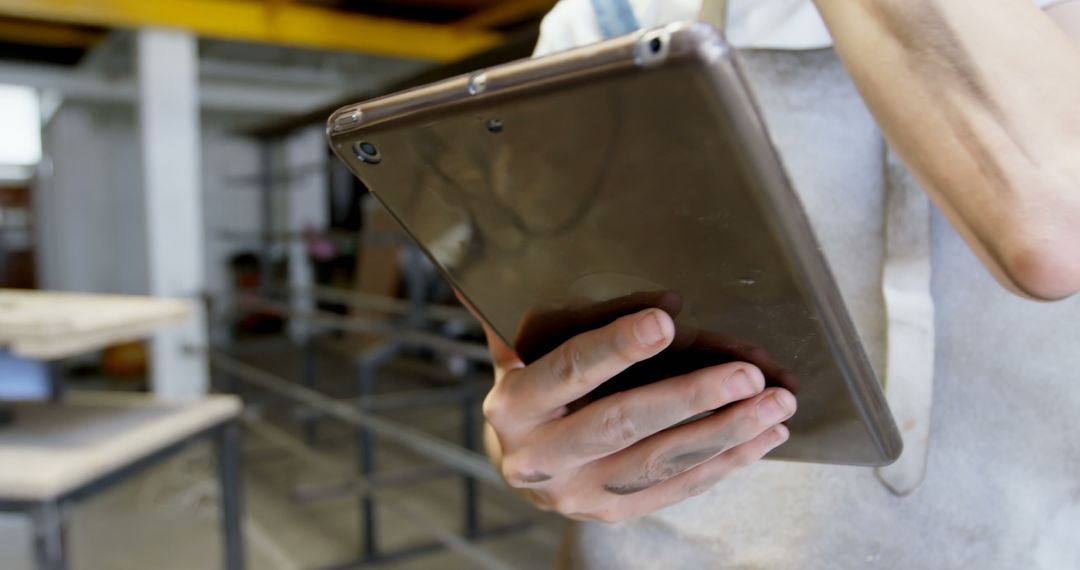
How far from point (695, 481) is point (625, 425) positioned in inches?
3.3

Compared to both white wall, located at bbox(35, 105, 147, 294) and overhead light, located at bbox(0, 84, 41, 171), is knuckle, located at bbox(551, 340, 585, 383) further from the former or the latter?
overhead light, located at bbox(0, 84, 41, 171)

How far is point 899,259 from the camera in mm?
477

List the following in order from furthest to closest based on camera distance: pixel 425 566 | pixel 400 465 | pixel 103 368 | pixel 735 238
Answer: pixel 103 368 → pixel 400 465 → pixel 425 566 → pixel 735 238

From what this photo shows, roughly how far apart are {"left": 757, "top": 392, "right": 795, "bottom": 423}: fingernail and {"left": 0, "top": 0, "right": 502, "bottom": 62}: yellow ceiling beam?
10.5 ft

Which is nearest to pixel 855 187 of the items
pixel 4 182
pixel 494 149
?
pixel 494 149

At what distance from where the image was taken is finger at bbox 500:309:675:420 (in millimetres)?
333

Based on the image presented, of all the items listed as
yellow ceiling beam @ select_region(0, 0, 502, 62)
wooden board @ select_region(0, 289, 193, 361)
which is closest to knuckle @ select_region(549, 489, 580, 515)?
wooden board @ select_region(0, 289, 193, 361)

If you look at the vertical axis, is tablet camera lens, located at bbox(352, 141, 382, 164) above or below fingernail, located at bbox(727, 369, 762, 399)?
above

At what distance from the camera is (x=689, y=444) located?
38 centimetres

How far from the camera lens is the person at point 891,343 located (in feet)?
1.04

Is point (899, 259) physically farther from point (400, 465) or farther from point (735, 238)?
point (400, 465)

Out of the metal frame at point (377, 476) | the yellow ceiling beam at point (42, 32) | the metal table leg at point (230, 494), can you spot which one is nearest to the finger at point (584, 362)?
the metal table leg at point (230, 494)

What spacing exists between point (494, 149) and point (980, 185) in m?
0.20

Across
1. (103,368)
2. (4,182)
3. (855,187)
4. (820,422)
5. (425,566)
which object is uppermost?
(855,187)
